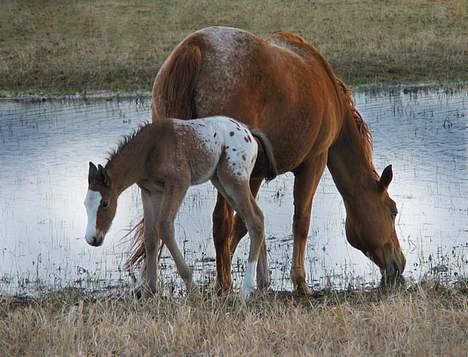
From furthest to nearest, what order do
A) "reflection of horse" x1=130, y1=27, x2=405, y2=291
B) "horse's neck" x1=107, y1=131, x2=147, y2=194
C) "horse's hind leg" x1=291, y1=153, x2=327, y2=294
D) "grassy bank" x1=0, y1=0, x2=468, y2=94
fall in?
"grassy bank" x1=0, y1=0, x2=468, y2=94
"horse's hind leg" x1=291, y1=153, x2=327, y2=294
"reflection of horse" x1=130, y1=27, x2=405, y2=291
"horse's neck" x1=107, y1=131, x2=147, y2=194

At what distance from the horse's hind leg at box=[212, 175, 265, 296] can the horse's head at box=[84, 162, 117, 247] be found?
875mm

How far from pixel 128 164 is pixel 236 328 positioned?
4.55 feet

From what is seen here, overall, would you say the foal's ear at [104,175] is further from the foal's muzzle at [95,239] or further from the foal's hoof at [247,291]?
the foal's hoof at [247,291]

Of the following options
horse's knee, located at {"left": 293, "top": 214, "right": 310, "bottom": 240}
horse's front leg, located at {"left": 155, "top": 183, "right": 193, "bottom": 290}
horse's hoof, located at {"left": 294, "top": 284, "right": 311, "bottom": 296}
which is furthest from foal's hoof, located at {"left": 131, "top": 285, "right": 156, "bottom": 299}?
horse's knee, located at {"left": 293, "top": 214, "right": 310, "bottom": 240}


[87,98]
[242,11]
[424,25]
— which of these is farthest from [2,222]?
[242,11]

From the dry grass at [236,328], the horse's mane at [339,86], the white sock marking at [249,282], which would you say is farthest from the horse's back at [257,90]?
the dry grass at [236,328]

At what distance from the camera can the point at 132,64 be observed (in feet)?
76.8

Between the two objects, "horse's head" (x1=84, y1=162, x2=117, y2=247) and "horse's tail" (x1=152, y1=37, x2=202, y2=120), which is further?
"horse's tail" (x1=152, y1=37, x2=202, y2=120)

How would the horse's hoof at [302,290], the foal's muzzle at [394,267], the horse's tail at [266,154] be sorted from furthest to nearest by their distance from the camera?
the foal's muzzle at [394,267], the horse's hoof at [302,290], the horse's tail at [266,154]

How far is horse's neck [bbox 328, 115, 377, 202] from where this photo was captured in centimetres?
914

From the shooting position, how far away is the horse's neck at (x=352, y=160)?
30.0 feet

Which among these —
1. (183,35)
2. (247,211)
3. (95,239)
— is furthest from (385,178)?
(183,35)

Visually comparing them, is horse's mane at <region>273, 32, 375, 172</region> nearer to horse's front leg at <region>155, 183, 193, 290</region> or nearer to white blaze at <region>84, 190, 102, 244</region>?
horse's front leg at <region>155, 183, 193, 290</region>

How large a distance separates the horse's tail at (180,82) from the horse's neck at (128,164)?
23.5 inches
